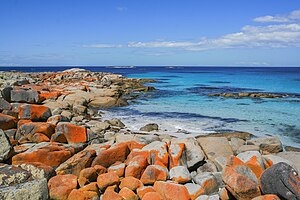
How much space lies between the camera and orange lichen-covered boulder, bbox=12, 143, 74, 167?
821 cm

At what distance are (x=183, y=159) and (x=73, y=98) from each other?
50.2 ft

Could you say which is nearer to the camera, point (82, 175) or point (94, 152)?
point (82, 175)

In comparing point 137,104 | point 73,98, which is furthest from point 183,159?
point 137,104

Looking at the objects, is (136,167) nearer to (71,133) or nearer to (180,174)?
(180,174)

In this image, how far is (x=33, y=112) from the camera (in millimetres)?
12352

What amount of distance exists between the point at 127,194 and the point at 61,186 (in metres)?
1.65

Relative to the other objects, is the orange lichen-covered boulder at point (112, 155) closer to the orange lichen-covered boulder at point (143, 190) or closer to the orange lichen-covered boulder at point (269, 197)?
the orange lichen-covered boulder at point (143, 190)

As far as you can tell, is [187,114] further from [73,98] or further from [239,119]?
[73,98]

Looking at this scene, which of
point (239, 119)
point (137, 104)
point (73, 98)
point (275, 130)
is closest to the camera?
point (275, 130)

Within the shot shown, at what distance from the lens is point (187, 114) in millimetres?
20500

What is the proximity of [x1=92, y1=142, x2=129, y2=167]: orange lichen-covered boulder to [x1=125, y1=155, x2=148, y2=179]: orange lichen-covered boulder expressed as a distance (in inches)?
31.9

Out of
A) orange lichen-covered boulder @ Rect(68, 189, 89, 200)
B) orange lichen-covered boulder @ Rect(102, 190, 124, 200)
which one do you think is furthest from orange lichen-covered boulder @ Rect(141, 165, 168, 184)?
orange lichen-covered boulder @ Rect(68, 189, 89, 200)

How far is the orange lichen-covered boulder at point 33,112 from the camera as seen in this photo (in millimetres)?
12164

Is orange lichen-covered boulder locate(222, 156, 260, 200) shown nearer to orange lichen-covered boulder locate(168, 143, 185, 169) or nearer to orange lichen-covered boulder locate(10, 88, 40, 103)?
orange lichen-covered boulder locate(168, 143, 185, 169)
